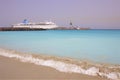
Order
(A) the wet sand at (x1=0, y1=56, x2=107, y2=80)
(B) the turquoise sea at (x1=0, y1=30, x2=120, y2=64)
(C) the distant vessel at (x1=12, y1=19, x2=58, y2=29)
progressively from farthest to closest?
(C) the distant vessel at (x1=12, y1=19, x2=58, y2=29)
(B) the turquoise sea at (x1=0, y1=30, x2=120, y2=64)
(A) the wet sand at (x1=0, y1=56, x2=107, y2=80)

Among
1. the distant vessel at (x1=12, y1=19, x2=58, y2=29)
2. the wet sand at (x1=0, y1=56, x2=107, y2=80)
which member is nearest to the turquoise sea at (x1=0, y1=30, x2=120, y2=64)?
the wet sand at (x1=0, y1=56, x2=107, y2=80)

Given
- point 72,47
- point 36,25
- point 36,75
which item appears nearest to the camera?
point 36,75

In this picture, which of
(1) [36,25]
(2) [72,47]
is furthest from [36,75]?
(1) [36,25]

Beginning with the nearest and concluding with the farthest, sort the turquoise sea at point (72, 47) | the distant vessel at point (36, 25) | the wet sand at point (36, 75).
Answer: the wet sand at point (36, 75) < the turquoise sea at point (72, 47) < the distant vessel at point (36, 25)

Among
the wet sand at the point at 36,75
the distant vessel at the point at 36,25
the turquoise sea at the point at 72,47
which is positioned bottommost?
Result: the distant vessel at the point at 36,25

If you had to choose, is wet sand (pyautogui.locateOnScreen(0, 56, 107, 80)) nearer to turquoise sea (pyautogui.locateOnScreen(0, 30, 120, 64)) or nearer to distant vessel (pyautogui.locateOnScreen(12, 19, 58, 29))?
turquoise sea (pyautogui.locateOnScreen(0, 30, 120, 64))

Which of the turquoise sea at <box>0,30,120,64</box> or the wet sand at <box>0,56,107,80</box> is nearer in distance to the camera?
the wet sand at <box>0,56,107,80</box>

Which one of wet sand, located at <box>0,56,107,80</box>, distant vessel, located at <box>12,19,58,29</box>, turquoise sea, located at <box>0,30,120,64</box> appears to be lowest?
distant vessel, located at <box>12,19,58,29</box>

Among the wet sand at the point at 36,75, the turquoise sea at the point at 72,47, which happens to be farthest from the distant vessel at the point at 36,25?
the wet sand at the point at 36,75

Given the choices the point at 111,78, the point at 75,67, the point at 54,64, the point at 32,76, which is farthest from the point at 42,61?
the point at 111,78

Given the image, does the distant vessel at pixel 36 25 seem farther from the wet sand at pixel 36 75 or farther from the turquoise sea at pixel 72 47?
the wet sand at pixel 36 75

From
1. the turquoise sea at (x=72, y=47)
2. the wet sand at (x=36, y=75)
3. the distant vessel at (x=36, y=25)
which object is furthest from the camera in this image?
the distant vessel at (x=36, y=25)

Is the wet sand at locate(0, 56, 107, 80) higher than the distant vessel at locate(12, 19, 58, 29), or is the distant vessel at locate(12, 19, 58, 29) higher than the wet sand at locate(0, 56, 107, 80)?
the wet sand at locate(0, 56, 107, 80)

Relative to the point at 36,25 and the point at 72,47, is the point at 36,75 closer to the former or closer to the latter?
the point at 72,47
